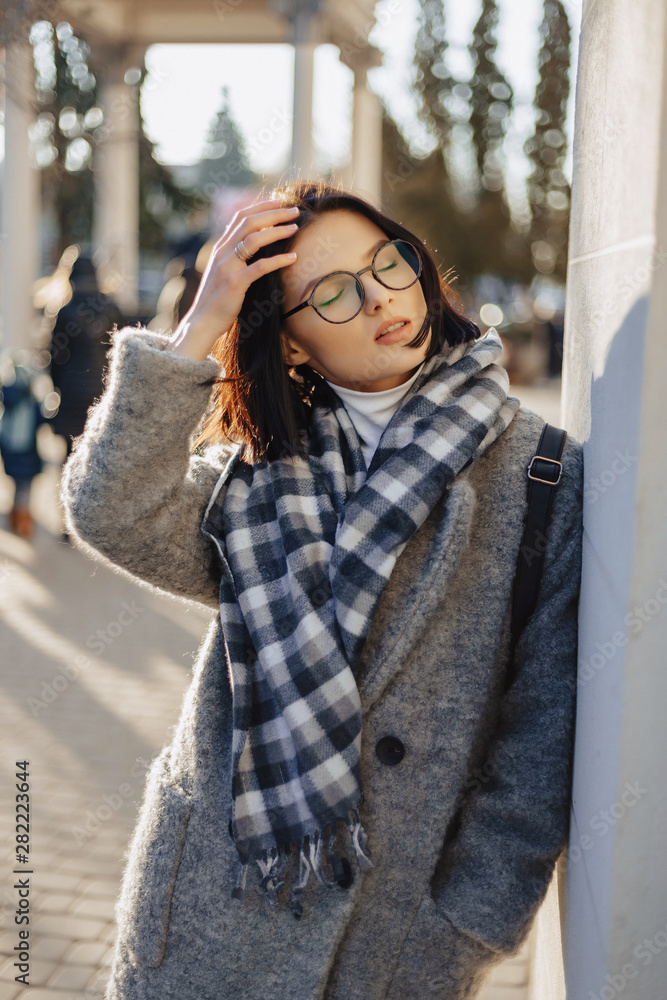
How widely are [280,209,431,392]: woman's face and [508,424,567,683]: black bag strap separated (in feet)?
1.03

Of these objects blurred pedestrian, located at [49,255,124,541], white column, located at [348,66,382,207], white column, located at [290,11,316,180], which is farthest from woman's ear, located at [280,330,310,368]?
white column, located at [348,66,382,207]

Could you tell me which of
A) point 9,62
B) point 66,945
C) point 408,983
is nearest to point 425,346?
point 408,983

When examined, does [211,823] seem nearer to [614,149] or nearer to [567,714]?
[567,714]

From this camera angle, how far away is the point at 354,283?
1743 millimetres

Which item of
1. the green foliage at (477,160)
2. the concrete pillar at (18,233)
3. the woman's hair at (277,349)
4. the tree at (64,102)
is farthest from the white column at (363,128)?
the green foliage at (477,160)

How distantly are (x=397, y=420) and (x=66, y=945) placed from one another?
1.97 meters

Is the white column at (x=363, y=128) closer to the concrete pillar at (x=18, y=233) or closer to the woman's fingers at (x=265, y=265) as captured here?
the concrete pillar at (x=18, y=233)

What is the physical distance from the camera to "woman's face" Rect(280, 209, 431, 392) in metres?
1.75

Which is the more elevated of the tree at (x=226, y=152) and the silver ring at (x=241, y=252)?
the tree at (x=226, y=152)

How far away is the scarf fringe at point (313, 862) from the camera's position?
1600 millimetres

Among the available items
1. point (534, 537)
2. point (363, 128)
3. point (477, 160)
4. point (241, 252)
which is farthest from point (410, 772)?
point (477, 160)

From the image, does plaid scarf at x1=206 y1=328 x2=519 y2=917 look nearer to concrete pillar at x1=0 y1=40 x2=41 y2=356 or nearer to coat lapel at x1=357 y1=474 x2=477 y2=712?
coat lapel at x1=357 y1=474 x2=477 y2=712

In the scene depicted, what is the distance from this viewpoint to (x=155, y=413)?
170cm

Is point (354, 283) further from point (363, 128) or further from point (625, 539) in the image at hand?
point (363, 128)
